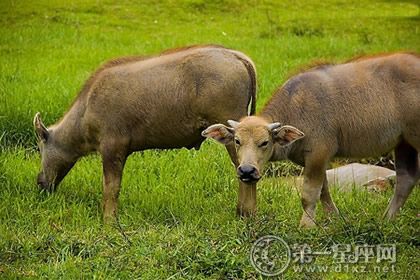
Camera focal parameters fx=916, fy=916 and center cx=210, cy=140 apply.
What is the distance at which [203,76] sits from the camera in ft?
25.5

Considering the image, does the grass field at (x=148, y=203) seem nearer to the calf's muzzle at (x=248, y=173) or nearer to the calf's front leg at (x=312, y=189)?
the calf's front leg at (x=312, y=189)

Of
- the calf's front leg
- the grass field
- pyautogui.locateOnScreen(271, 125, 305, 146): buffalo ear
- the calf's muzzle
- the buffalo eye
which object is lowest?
the grass field

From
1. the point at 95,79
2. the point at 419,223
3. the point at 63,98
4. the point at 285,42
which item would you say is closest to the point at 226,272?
the point at 419,223

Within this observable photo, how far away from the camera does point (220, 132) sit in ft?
23.6

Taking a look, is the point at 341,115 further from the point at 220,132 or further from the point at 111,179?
the point at 111,179

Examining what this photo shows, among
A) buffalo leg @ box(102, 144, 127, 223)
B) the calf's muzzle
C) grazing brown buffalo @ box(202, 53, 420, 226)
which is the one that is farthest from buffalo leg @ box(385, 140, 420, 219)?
buffalo leg @ box(102, 144, 127, 223)

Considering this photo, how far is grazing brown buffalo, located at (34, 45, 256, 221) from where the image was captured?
7.76m

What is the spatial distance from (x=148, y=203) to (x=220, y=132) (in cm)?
137

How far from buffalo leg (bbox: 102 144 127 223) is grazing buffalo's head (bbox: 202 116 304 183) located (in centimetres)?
116

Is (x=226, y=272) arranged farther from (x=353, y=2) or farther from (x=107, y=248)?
(x=353, y=2)

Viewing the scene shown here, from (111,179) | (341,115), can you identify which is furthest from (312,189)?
(111,179)

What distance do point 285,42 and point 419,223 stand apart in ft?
30.6

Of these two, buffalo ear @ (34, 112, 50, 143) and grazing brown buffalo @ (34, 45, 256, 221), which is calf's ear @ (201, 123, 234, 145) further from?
buffalo ear @ (34, 112, 50, 143)

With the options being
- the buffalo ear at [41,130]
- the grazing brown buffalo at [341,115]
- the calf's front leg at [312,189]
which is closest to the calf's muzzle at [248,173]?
the grazing brown buffalo at [341,115]
